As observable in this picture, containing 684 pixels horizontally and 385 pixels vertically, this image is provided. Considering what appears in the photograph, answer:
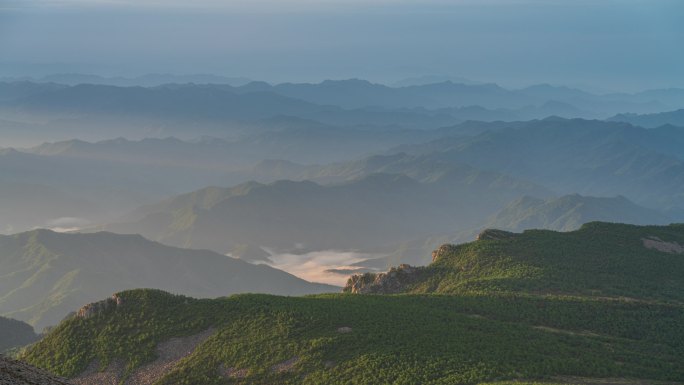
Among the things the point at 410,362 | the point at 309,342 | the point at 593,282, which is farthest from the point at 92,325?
the point at 593,282

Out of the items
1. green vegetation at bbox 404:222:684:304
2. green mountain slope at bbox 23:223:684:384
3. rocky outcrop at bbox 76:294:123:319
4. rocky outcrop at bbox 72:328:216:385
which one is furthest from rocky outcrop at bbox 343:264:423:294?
rocky outcrop at bbox 72:328:216:385

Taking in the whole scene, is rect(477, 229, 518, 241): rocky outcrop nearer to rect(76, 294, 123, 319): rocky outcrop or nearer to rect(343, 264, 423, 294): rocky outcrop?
rect(343, 264, 423, 294): rocky outcrop

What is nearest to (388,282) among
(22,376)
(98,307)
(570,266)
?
(570,266)

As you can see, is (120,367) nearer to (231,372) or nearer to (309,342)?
(231,372)

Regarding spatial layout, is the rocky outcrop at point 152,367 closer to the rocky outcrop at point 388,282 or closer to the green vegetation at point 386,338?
the green vegetation at point 386,338

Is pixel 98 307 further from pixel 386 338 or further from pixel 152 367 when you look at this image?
pixel 386 338
